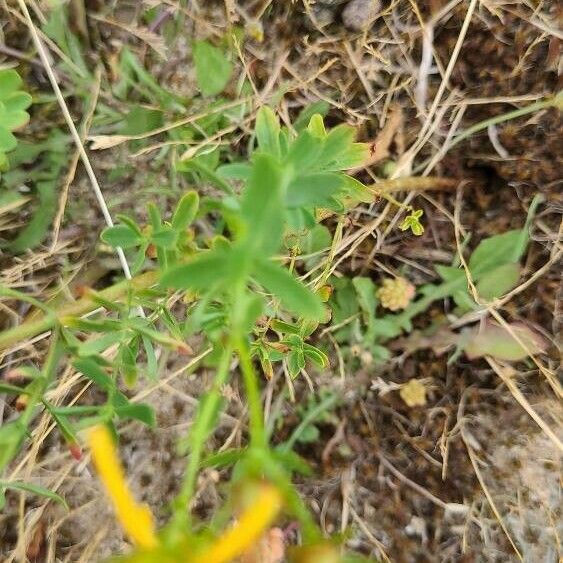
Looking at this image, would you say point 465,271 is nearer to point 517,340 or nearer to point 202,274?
point 517,340

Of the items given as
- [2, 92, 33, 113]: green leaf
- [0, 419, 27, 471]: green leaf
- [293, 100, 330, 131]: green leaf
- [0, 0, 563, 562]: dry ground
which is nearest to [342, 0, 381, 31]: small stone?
[0, 0, 563, 562]: dry ground

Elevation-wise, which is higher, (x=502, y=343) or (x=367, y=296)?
(x=367, y=296)

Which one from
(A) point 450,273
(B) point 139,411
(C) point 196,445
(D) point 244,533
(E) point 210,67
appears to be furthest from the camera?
(A) point 450,273

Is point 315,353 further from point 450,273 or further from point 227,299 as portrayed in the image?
point 450,273

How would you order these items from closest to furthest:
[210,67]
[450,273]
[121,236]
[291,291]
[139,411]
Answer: [291,291]
[139,411]
[121,236]
[210,67]
[450,273]

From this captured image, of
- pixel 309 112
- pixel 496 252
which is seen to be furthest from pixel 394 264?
pixel 309 112

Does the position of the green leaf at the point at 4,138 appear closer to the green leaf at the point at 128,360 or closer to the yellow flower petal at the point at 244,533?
the green leaf at the point at 128,360
